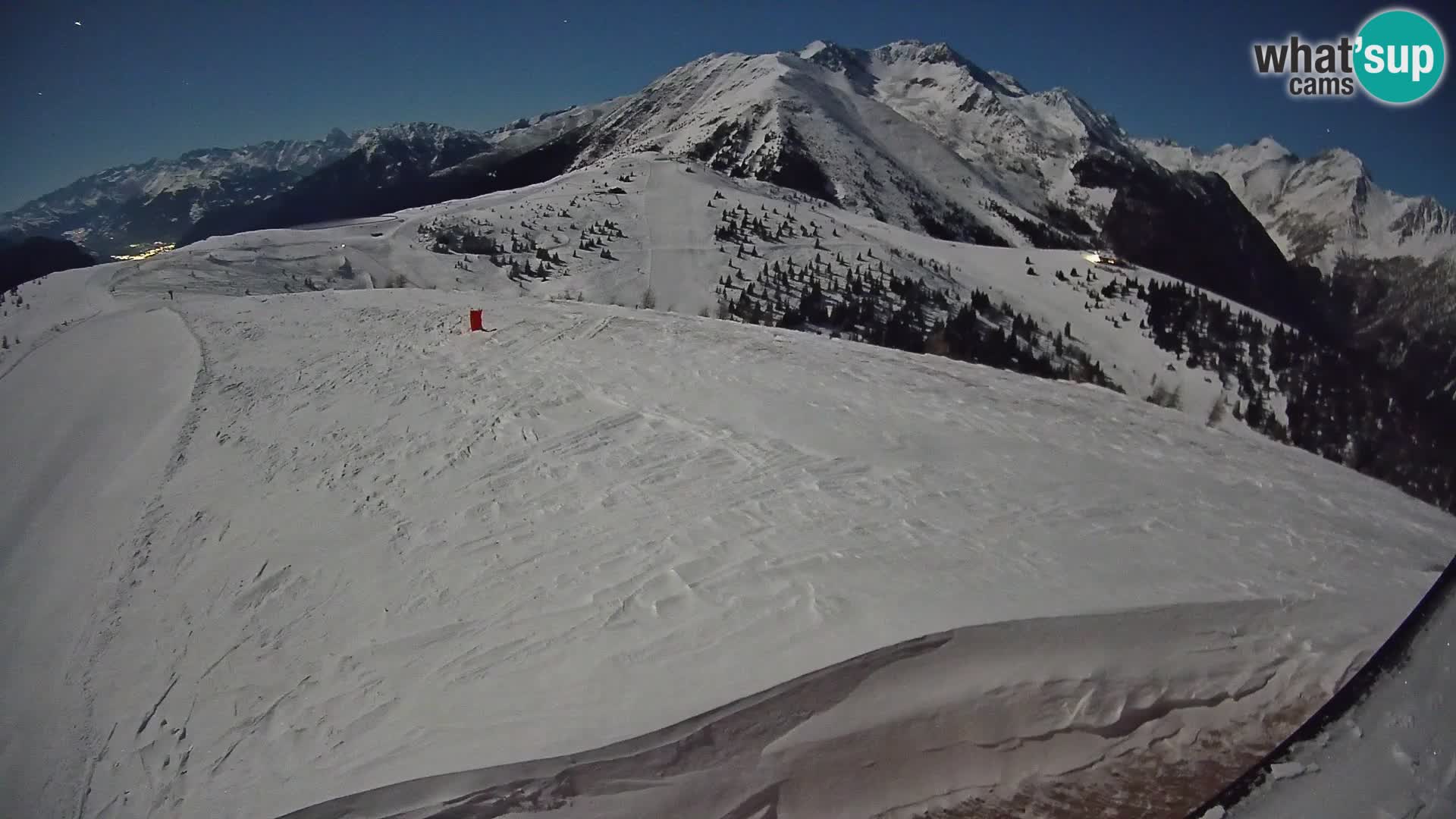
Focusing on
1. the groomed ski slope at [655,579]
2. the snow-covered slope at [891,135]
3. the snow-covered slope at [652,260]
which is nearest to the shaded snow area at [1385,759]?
the groomed ski slope at [655,579]

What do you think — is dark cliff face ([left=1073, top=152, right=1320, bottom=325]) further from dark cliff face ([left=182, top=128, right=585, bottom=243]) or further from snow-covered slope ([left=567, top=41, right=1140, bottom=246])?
dark cliff face ([left=182, top=128, right=585, bottom=243])

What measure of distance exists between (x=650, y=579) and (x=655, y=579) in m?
0.04

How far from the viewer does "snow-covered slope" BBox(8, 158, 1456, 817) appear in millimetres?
3412

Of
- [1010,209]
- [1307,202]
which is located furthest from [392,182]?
[1307,202]

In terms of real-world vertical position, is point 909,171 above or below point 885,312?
above

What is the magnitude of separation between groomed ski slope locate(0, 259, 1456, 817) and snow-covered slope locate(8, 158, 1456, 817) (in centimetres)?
3

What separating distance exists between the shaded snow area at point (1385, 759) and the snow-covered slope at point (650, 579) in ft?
4.98

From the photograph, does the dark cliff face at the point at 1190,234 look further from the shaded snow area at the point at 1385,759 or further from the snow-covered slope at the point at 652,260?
the shaded snow area at the point at 1385,759

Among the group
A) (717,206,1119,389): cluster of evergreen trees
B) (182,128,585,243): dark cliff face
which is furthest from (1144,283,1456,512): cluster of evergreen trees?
(182,128,585,243): dark cliff face

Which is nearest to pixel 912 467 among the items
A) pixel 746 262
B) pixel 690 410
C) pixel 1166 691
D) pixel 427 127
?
pixel 690 410

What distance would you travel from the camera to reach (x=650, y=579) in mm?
5031

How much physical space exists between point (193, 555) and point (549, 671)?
12.8 feet

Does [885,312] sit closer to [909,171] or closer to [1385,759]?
[1385,759]

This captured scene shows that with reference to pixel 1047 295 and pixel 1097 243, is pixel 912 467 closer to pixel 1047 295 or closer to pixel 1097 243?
pixel 1047 295
